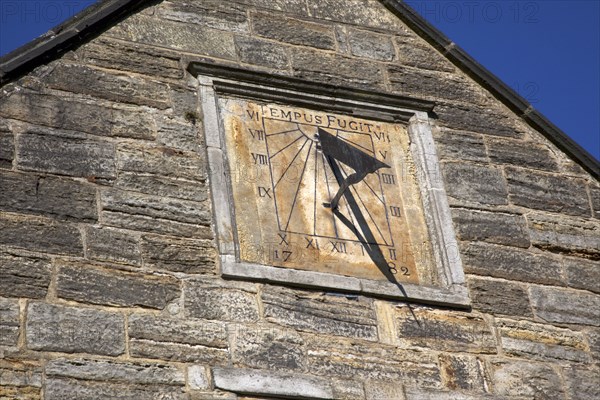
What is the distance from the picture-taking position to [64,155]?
7.10m

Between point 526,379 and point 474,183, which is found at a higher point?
point 474,183

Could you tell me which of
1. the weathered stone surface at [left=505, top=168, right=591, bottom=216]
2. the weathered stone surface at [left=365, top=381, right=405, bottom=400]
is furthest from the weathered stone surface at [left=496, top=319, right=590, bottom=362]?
the weathered stone surface at [left=505, top=168, right=591, bottom=216]

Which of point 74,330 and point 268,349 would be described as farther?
point 268,349

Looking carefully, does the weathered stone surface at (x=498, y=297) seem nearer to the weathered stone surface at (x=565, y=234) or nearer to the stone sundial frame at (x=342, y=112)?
the stone sundial frame at (x=342, y=112)

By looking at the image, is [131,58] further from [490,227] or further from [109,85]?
[490,227]

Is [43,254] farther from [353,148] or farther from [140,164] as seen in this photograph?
[353,148]

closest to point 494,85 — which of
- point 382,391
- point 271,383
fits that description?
point 382,391

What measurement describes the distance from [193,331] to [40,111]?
138cm

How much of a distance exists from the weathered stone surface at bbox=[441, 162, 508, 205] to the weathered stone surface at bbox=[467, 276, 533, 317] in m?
0.54

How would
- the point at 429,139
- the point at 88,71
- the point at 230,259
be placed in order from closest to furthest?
the point at 230,259 < the point at 88,71 < the point at 429,139

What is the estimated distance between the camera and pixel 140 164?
285 inches

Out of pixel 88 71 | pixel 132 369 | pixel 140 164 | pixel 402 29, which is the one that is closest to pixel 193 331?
pixel 132 369

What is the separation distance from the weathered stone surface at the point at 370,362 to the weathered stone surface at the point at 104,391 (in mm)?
705

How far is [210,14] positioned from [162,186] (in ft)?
4.33
